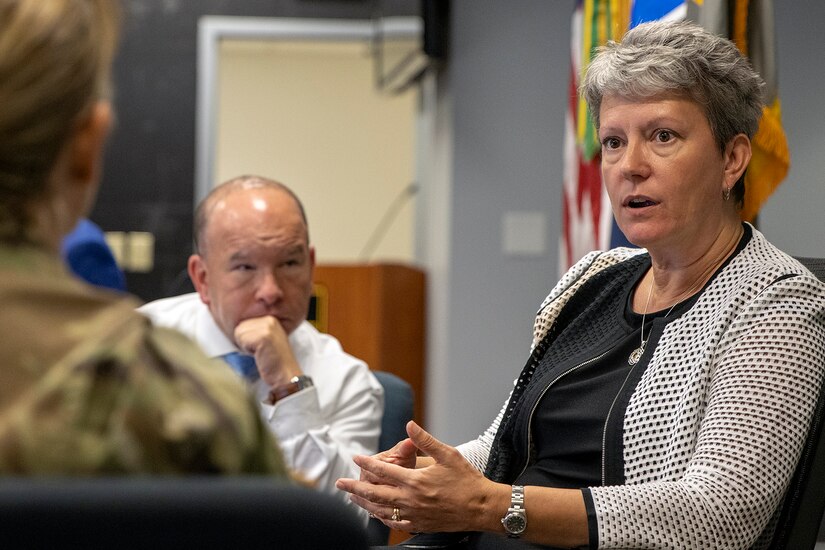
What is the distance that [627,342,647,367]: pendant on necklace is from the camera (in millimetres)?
1670

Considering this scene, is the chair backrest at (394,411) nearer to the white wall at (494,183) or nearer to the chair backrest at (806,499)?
the chair backrest at (806,499)

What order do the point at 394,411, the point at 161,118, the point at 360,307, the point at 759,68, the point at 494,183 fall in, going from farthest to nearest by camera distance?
the point at 161,118 → the point at 360,307 → the point at 494,183 → the point at 394,411 → the point at 759,68

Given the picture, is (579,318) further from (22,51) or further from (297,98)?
(297,98)

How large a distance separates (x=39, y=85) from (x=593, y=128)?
2.23 metres

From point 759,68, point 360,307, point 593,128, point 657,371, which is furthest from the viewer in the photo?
point 360,307

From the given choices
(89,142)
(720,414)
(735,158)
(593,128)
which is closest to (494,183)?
(593,128)

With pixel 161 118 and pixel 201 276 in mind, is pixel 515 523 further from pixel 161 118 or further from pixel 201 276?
pixel 161 118

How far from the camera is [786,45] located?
2.28m

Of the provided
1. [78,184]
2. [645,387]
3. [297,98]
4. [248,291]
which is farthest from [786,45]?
[297,98]

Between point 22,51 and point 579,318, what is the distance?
1.32 meters

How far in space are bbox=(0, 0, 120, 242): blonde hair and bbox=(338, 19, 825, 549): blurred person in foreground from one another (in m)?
0.84

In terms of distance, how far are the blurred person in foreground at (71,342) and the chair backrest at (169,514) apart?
0.12 ft

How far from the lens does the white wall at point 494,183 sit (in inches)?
167

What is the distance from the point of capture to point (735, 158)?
5.69 ft
